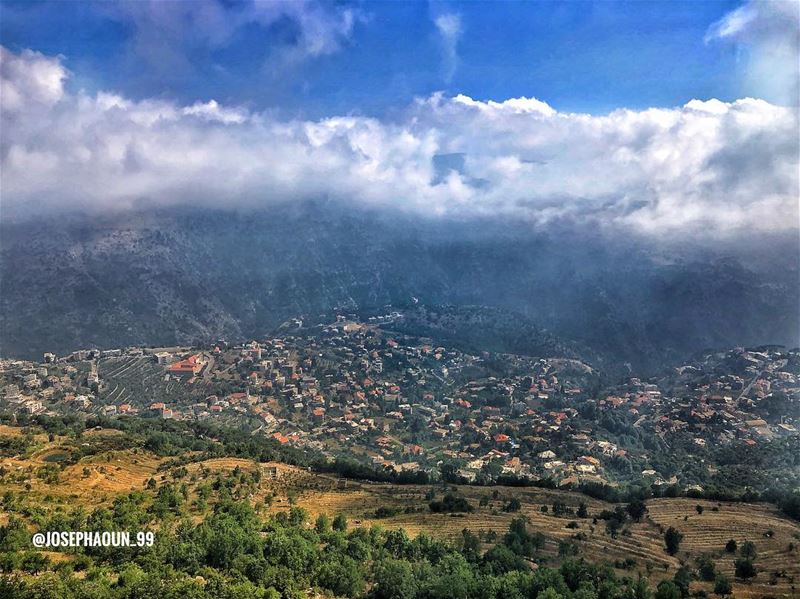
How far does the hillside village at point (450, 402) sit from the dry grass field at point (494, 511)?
11235mm

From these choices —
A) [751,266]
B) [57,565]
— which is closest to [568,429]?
[57,565]

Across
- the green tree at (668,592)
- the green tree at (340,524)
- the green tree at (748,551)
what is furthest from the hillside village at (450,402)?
the green tree at (668,592)

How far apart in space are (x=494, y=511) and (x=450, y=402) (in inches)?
2013

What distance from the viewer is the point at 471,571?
23141mm

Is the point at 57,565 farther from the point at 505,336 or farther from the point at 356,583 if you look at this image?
the point at 505,336

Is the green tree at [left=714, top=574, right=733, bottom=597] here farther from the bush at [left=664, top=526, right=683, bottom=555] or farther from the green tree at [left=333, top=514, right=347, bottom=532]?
the green tree at [left=333, top=514, right=347, bottom=532]

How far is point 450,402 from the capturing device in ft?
289

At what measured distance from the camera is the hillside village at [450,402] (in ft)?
201

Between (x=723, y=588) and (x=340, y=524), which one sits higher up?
(x=340, y=524)

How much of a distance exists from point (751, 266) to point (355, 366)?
118 meters

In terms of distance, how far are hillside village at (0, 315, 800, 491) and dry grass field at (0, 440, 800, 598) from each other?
36.9 feet

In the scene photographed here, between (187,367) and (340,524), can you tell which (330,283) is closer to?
A: (187,367)

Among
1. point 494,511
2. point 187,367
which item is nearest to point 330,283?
point 187,367

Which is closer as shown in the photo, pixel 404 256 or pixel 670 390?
pixel 670 390
